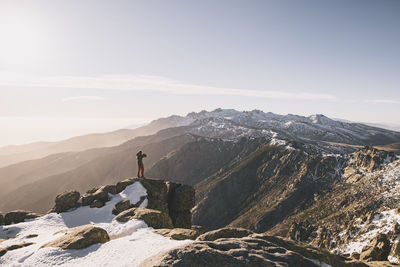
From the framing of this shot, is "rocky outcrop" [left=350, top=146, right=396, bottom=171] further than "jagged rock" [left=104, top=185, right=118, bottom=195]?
Yes

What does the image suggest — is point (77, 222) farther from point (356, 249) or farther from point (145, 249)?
point (356, 249)

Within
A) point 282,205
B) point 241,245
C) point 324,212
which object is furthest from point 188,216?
point 282,205

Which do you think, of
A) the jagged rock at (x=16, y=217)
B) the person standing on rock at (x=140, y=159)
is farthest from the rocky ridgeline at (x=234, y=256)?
the jagged rock at (x=16, y=217)

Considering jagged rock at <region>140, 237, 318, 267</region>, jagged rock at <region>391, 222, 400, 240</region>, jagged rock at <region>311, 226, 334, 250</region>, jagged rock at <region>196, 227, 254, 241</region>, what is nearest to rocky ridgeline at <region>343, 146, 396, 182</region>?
jagged rock at <region>311, 226, 334, 250</region>

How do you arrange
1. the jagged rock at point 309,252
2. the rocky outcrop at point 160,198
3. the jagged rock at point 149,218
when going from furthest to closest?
the rocky outcrop at point 160,198, the jagged rock at point 149,218, the jagged rock at point 309,252

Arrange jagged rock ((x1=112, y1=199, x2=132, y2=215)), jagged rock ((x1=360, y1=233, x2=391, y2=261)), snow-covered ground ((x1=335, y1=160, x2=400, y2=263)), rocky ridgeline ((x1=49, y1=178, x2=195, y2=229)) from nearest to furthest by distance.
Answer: jagged rock ((x1=360, y1=233, x2=391, y2=261))
jagged rock ((x1=112, y1=199, x2=132, y2=215))
rocky ridgeline ((x1=49, y1=178, x2=195, y2=229))
snow-covered ground ((x1=335, y1=160, x2=400, y2=263))

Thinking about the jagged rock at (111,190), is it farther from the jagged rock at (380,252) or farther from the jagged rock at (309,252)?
the jagged rock at (380,252)

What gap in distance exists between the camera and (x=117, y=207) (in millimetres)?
31188

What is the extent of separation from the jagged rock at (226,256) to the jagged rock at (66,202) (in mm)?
27222

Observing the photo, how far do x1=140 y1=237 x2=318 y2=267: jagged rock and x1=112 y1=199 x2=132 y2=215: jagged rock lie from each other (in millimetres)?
20545

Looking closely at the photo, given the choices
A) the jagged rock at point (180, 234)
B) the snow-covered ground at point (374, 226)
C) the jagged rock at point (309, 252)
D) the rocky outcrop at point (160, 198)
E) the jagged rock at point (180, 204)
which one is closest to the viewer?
the jagged rock at point (309, 252)

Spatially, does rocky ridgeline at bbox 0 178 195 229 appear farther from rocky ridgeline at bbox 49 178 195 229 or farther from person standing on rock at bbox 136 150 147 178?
person standing on rock at bbox 136 150 147 178

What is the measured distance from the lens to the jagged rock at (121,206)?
100ft

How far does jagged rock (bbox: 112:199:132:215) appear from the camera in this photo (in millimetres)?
30572
